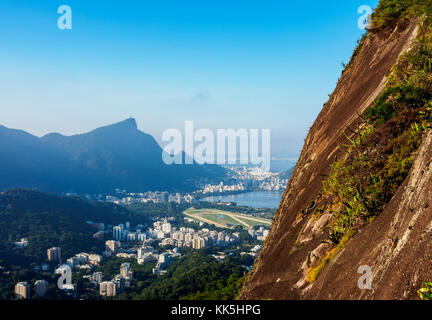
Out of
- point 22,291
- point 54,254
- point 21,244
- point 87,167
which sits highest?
point 87,167

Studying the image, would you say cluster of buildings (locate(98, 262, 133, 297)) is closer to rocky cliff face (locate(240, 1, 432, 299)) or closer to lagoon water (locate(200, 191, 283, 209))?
rocky cliff face (locate(240, 1, 432, 299))

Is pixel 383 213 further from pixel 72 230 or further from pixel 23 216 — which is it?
pixel 23 216

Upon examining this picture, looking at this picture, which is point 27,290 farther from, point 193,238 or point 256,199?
point 256,199

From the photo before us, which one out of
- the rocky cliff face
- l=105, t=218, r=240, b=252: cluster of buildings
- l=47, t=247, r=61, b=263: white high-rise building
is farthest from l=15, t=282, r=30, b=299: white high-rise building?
the rocky cliff face

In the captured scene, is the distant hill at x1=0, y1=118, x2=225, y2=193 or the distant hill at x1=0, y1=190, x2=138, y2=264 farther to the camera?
the distant hill at x1=0, y1=118, x2=225, y2=193

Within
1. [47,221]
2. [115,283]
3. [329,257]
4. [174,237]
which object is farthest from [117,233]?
A: [329,257]
